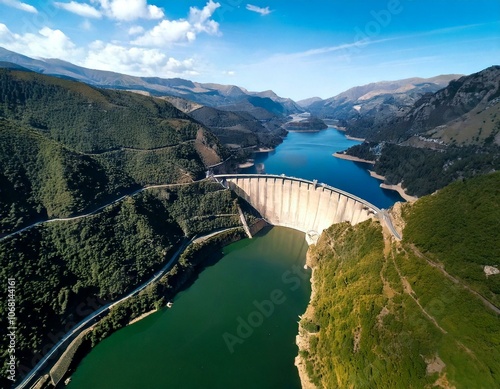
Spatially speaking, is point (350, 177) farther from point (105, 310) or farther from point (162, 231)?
point (105, 310)

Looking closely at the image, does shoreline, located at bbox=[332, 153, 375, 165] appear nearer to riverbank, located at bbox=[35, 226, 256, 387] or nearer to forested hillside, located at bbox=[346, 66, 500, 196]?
forested hillside, located at bbox=[346, 66, 500, 196]

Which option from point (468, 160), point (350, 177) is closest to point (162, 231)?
point (350, 177)

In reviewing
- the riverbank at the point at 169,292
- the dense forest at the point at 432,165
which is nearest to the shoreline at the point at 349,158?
the dense forest at the point at 432,165

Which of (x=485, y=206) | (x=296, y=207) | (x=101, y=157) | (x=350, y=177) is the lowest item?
(x=350, y=177)

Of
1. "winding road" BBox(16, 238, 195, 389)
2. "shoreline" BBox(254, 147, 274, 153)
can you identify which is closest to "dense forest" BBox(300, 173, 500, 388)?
"winding road" BBox(16, 238, 195, 389)

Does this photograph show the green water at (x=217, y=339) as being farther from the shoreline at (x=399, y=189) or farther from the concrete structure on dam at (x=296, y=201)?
the shoreline at (x=399, y=189)

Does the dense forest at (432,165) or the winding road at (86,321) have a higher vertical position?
the dense forest at (432,165)

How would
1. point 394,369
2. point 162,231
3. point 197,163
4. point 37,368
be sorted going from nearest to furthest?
point 394,369 < point 37,368 < point 162,231 < point 197,163
